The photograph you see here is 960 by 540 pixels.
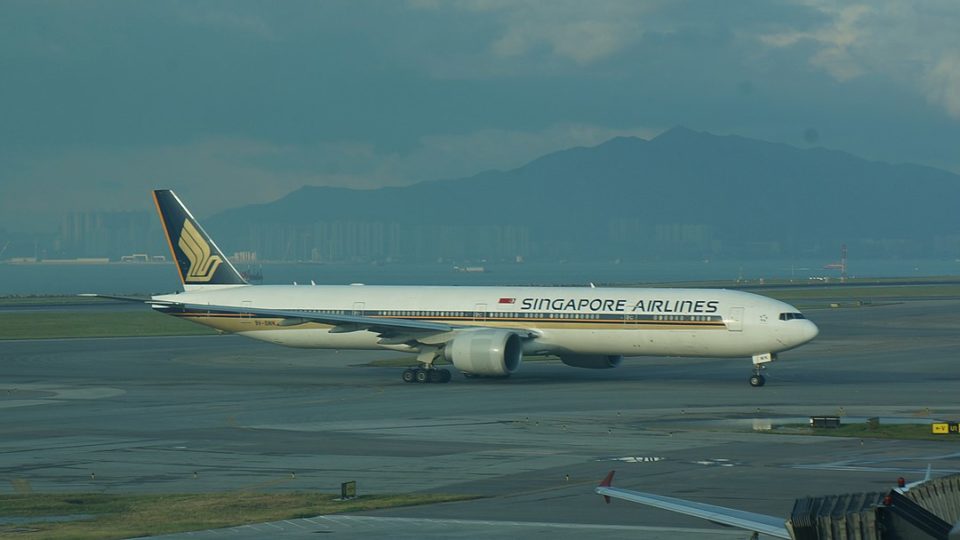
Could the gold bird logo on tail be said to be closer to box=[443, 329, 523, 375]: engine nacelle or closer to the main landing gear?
the main landing gear

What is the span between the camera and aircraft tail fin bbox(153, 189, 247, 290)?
60.7 meters

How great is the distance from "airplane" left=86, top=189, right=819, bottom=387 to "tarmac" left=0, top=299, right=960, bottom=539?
56.4 inches

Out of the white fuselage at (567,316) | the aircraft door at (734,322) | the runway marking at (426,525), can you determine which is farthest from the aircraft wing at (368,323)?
the runway marking at (426,525)

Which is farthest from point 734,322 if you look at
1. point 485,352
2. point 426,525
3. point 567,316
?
point 426,525

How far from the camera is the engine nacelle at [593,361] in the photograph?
173 feet

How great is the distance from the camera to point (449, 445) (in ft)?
106

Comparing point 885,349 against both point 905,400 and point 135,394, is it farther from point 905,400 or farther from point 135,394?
point 135,394

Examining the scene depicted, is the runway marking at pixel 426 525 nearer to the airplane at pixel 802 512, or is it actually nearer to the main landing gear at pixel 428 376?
the airplane at pixel 802 512

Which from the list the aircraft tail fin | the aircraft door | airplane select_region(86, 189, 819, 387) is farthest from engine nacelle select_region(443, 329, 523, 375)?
the aircraft tail fin

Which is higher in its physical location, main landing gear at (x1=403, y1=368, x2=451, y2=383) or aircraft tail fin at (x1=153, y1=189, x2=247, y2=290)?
aircraft tail fin at (x1=153, y1=189, x2=247, y2=290)

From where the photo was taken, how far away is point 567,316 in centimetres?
5084

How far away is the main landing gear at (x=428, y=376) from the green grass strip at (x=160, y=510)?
26625 mm

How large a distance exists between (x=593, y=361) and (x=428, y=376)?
22.6ft

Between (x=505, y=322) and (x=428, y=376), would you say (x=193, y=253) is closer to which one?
(x=428, y=376)
